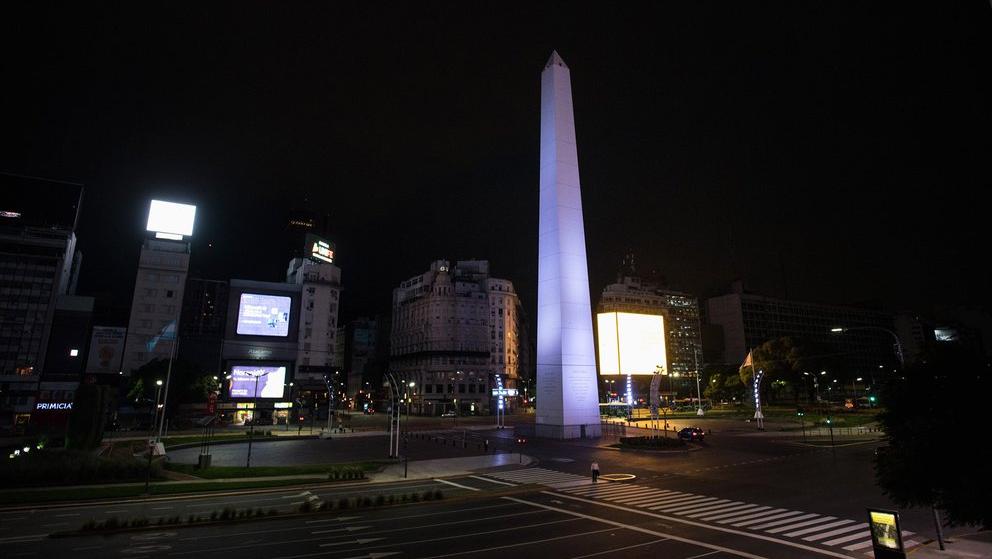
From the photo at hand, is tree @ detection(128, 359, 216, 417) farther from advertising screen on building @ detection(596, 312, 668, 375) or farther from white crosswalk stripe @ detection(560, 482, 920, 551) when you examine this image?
white crosswalk stripe @ detection(560, 482, 920, 551)

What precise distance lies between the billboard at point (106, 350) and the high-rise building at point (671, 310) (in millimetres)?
133365

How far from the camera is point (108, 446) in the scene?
43281mm

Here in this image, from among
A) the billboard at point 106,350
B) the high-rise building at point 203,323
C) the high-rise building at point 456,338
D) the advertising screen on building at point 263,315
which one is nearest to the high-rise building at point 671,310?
the high-rise building at point 456,338

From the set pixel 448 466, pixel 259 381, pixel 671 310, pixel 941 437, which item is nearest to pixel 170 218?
pixel 259 381

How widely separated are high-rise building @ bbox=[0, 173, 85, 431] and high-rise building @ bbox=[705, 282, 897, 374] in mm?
190722

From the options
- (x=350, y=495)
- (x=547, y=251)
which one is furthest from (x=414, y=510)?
(x=547, y=251)

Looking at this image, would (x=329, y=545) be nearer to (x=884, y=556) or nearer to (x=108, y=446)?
(x=884, y=556)

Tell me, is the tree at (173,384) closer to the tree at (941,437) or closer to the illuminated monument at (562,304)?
the illuminated monument at (562,304)

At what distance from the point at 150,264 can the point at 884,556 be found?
111 m

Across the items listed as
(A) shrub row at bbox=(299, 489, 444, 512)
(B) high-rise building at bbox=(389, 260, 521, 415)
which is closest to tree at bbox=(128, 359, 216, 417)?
(B) high-rise building at bbox=(389, 260, 521, 415)

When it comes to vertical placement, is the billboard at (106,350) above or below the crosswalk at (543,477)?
above

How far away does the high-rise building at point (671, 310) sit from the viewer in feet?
570

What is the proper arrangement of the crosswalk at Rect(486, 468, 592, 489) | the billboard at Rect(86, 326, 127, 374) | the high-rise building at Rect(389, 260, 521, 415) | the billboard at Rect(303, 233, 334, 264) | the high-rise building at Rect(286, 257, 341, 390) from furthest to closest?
1. the high-rise building at Rect(389, 260, 521, 415)
2. the billboard at Rect(303, 233, 334, 264)
3. the high-rise building at Rect(286, 257, 341, 390)
4. the billboard at Rect(86, 326, 127, 374)
5. the crosswalk at Rect(486, 468, 592, 489)

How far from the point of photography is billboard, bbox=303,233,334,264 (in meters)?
126
